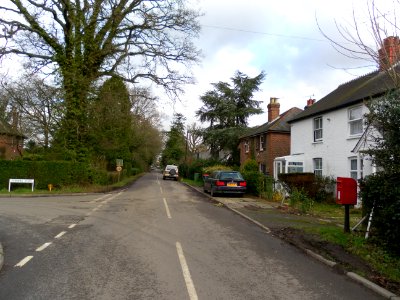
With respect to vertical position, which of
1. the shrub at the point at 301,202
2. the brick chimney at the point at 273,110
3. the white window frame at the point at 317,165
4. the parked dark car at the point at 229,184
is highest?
the brick chimney at the point at 273,110

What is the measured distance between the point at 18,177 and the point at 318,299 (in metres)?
25.3

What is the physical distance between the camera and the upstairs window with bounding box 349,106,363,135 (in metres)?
21.2

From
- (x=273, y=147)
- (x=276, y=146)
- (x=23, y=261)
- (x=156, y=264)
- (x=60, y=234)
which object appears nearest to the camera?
(x=156, y=264)

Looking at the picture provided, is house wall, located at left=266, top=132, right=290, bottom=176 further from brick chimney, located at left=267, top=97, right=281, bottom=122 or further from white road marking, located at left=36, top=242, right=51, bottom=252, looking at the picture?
white road marking, located at left=36, top=242, right=51, bottom=252

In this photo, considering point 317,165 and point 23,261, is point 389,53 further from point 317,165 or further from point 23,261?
point 317,165

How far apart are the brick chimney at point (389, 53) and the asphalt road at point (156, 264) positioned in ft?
14.8

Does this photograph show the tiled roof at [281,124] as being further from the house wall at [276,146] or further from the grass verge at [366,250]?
the grass verge at [366,250]

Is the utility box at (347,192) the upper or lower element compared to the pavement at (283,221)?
upper

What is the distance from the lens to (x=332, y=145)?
76.8 ft

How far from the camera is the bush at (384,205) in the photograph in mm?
7960

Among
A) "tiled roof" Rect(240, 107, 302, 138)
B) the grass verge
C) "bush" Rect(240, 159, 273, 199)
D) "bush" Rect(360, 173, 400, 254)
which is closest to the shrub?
"bush" Rect(240, 159, 273, 199)

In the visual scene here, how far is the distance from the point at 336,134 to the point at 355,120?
1846 millimetres

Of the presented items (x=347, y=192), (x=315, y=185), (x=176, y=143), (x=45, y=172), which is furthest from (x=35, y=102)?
(x=176, y=143)

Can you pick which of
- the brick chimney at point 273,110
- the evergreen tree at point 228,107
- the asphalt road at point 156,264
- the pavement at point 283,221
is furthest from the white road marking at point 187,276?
the evergreen tree at point 228,107
